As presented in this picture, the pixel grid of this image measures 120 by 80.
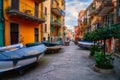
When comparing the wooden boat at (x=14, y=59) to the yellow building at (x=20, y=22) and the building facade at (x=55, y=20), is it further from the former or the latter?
the building facade at (x=55, y=20)

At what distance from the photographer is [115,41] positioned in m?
17.7

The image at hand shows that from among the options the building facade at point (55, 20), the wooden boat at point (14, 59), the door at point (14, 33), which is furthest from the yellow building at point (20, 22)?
the building facade at point (55, 20)

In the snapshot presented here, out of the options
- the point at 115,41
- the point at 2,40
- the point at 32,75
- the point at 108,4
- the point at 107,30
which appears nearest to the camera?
the point at 32,75

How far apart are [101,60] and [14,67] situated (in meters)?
4.52

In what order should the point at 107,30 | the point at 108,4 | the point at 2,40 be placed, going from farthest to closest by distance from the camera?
the point at 108,4, the point at 2,40, the point at 107,30

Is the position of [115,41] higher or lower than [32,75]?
higher

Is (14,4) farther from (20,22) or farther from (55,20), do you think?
(55,20)

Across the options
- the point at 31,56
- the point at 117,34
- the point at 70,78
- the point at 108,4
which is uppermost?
the point at 108,4

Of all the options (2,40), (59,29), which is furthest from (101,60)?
(59,29)

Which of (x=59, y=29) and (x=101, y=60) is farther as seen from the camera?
(x=59, y=29)

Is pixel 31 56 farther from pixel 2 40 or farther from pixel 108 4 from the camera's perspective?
pixel 108 4

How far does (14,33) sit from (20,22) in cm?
152

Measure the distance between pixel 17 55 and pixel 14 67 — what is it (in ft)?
2.00

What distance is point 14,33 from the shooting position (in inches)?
622
